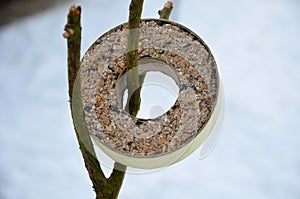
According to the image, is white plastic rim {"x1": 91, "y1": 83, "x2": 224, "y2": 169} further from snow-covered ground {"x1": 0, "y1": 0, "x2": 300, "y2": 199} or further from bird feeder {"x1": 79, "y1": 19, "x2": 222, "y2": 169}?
snow-covered ground {"x1": 0, "y1": 0, "x2": 300, "y2": 199}

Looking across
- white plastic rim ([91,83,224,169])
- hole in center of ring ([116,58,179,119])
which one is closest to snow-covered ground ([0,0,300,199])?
hole in center of ring ([116,58,179,119])

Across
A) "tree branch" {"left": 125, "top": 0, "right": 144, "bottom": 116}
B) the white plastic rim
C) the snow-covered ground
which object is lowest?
the white plastic rim

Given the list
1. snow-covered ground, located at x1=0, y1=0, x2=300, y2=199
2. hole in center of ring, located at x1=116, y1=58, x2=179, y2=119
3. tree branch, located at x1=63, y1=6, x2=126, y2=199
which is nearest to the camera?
tree branch, located at x1=63, y1=6, x2=126, y2=199
